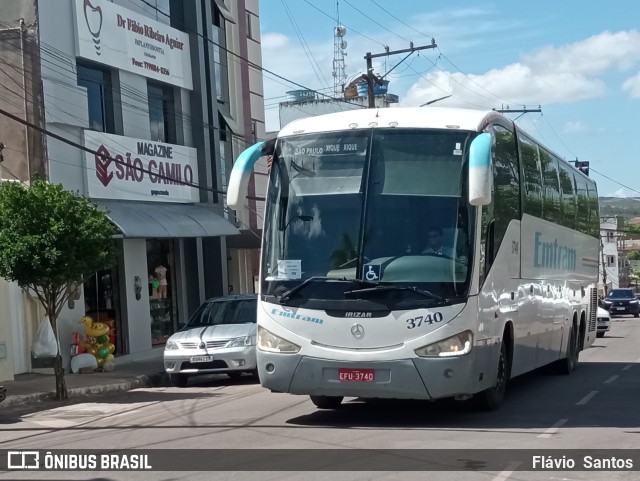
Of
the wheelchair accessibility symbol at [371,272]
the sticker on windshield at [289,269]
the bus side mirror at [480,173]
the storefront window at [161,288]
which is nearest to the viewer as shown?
the bus side mirror at [480,173]

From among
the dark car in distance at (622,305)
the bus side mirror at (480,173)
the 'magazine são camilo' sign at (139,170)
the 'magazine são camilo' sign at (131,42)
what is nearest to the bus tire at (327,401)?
the bus side mirror at (480,173)

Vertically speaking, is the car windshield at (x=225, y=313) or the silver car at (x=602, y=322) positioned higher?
the car windshield at (x=225, y=313)

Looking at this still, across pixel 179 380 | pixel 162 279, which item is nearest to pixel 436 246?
pixel 179 380

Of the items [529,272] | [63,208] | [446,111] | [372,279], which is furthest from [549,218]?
[63,208]

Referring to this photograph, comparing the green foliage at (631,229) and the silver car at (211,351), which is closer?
the silver car at (211,351)

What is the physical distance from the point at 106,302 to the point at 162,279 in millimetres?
2923

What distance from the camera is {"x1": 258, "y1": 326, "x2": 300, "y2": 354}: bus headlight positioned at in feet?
36.5

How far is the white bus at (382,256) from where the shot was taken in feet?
35.2

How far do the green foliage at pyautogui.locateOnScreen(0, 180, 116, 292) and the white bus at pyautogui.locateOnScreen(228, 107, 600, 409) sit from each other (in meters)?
5.26

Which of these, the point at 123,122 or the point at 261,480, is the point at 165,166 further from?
the point at 261,480


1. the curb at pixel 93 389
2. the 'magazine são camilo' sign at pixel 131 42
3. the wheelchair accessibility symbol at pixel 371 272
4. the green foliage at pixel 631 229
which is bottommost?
the curb at pixel 93 389

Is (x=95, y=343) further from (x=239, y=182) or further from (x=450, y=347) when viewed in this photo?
(x=450, y=347)

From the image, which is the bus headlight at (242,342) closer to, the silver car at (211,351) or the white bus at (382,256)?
the silver car at (211,351)

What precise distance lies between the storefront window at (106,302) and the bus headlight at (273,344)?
494 inches
